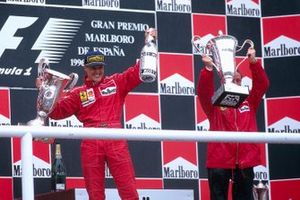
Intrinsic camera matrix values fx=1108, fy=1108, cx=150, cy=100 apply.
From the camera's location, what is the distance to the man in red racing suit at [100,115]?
7457mm

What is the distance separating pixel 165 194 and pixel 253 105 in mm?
1175

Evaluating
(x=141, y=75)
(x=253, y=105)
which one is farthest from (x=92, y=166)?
(x=253, y=105)

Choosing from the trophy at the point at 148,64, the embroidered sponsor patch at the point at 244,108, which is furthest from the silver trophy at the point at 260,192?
the trophy at the point at 148,64

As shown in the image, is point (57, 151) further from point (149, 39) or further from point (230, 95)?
point (230, 95)

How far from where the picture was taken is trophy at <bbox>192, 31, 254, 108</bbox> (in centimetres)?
715

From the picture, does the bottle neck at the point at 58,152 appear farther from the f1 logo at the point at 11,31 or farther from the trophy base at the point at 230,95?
the trophy base at the point at 230,95

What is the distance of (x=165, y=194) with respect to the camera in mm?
8797

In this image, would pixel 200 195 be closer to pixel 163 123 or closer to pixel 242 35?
pixel 163 123

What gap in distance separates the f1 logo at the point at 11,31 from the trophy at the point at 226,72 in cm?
172

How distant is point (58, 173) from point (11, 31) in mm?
1194

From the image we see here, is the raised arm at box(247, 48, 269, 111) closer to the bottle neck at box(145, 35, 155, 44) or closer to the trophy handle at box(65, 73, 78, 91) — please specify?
the bottle neck at box(145, 35, 155, 44)

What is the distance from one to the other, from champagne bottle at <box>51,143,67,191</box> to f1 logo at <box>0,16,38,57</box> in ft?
2.84

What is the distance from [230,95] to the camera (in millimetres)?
7145

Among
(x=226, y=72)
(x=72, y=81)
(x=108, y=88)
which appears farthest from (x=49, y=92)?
(x=226, y=72)
